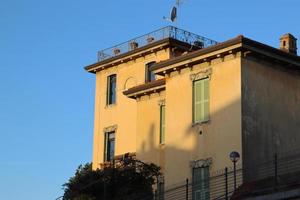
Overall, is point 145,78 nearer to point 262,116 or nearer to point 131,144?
point 131,144

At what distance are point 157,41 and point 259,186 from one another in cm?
1817

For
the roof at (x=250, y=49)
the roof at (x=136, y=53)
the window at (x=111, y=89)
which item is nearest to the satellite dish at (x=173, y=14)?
the roof at (x=136, y=53)

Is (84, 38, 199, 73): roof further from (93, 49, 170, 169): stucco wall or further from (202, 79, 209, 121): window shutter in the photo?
(202, 79, 209, 121): window shutter

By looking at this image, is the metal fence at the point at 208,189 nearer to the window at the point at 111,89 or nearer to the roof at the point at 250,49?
the roof at the point at 250,49

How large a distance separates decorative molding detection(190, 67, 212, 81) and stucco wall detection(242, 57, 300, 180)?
178 cm

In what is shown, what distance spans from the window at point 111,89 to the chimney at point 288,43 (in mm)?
12828

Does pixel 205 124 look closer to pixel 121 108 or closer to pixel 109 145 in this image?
pixel 121 108

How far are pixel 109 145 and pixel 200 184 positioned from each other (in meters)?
13.7

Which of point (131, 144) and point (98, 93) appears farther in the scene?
point (98, 93)

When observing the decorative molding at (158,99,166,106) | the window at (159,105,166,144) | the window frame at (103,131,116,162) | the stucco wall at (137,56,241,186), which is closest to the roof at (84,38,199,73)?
the window frame at (103,131,116,162)

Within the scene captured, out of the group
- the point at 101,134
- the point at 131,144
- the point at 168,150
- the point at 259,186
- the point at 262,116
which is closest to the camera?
the point at 259,186

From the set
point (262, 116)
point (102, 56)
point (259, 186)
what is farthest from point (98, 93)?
point (259, 186)

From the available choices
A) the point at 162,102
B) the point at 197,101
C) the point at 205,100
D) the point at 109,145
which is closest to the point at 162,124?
the point at 162,102

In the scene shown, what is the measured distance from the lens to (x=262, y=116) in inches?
1291
